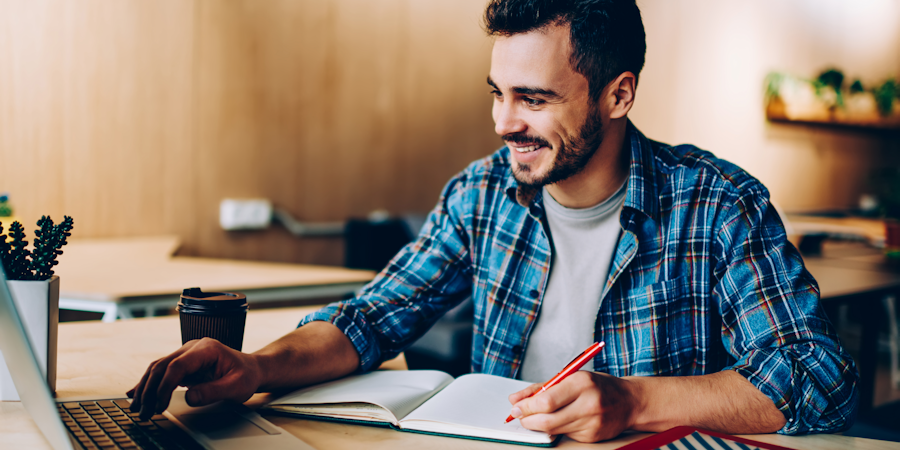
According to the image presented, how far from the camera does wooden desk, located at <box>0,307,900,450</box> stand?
75 centimetres

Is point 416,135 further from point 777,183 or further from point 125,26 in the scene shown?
point 777,183

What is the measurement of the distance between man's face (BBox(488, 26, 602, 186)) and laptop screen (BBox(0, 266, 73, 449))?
0.78 meters

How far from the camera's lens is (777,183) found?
5609 mm

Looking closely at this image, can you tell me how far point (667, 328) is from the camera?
1113 millimetres

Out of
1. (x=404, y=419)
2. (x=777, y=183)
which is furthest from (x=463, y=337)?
(x=777, y=183)

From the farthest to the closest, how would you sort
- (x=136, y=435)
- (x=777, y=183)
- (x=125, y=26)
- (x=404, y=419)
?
(x=777, y=183)
(x=125, y=26)
(x=404, y=419)
(x=136, y=435)

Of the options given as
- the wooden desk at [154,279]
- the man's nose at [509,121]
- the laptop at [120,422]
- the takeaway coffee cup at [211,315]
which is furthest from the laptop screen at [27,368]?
the wooden desk at [154,279]

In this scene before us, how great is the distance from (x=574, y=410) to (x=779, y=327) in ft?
1.29

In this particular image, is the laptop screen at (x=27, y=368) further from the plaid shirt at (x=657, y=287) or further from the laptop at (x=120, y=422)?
the plaid shirt at (x=657, y=287)

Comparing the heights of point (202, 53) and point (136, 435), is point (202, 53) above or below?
above

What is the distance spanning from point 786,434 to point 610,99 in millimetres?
620

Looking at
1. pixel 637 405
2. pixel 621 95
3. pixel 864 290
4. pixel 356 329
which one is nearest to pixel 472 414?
pixel 637 405

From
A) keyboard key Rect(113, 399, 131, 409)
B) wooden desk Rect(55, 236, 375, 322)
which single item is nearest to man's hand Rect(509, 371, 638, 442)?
keyboard key Rect(113, 399, 131, 409)

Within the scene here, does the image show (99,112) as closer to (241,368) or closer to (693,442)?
(241,368)
